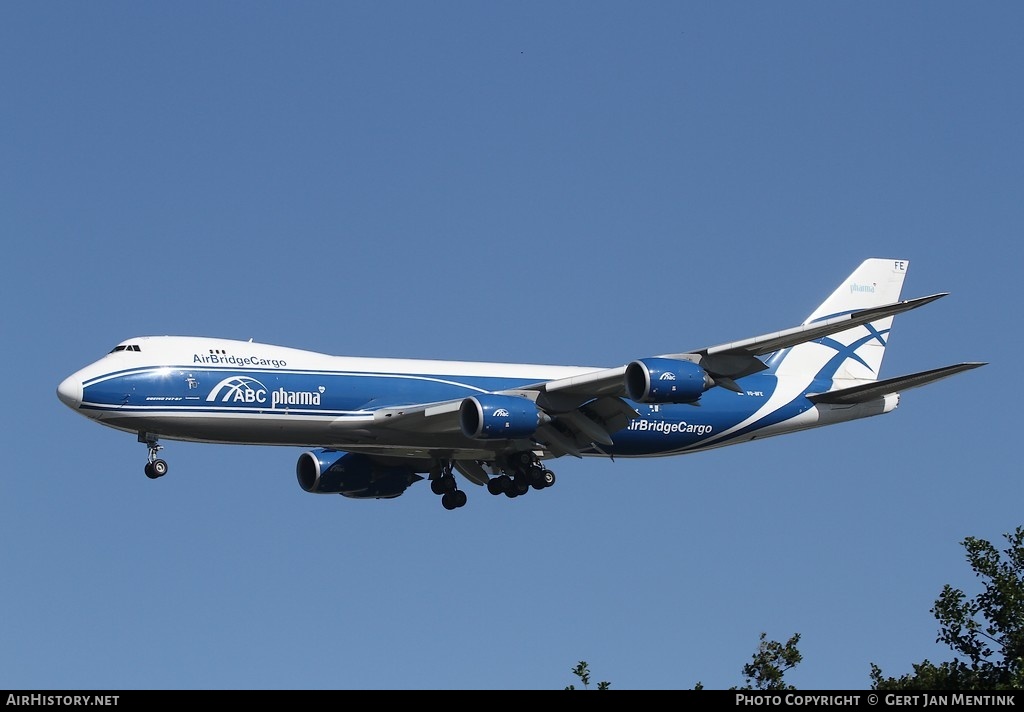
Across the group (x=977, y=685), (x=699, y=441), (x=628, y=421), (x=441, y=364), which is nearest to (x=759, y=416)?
(x=699, y=441)

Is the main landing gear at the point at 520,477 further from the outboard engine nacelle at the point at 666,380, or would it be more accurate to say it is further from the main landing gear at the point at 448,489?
the outboard engine nacelle at the point at 666,380

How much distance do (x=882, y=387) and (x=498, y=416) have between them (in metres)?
13.1

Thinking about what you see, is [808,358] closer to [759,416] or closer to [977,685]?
[759,416]

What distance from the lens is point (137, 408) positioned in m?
45.7

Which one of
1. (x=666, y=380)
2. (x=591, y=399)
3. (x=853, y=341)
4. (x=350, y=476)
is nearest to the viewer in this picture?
(x=666, y=380)

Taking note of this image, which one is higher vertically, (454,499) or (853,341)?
(853,341)

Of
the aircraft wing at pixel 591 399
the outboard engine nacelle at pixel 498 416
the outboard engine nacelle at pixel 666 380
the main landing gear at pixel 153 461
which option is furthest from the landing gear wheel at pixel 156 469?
the outboard engine nacelle at pixel 666 380

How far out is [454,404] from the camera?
4722cm

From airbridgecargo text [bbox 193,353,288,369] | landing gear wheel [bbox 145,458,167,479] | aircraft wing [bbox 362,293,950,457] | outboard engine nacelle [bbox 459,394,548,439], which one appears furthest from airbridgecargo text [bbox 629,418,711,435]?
landing gear wheel [bbox 145,458,167,479]

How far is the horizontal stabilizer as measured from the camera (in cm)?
4497

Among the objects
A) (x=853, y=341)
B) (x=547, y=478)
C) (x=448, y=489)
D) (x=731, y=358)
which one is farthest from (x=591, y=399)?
(x=853, y=341)
